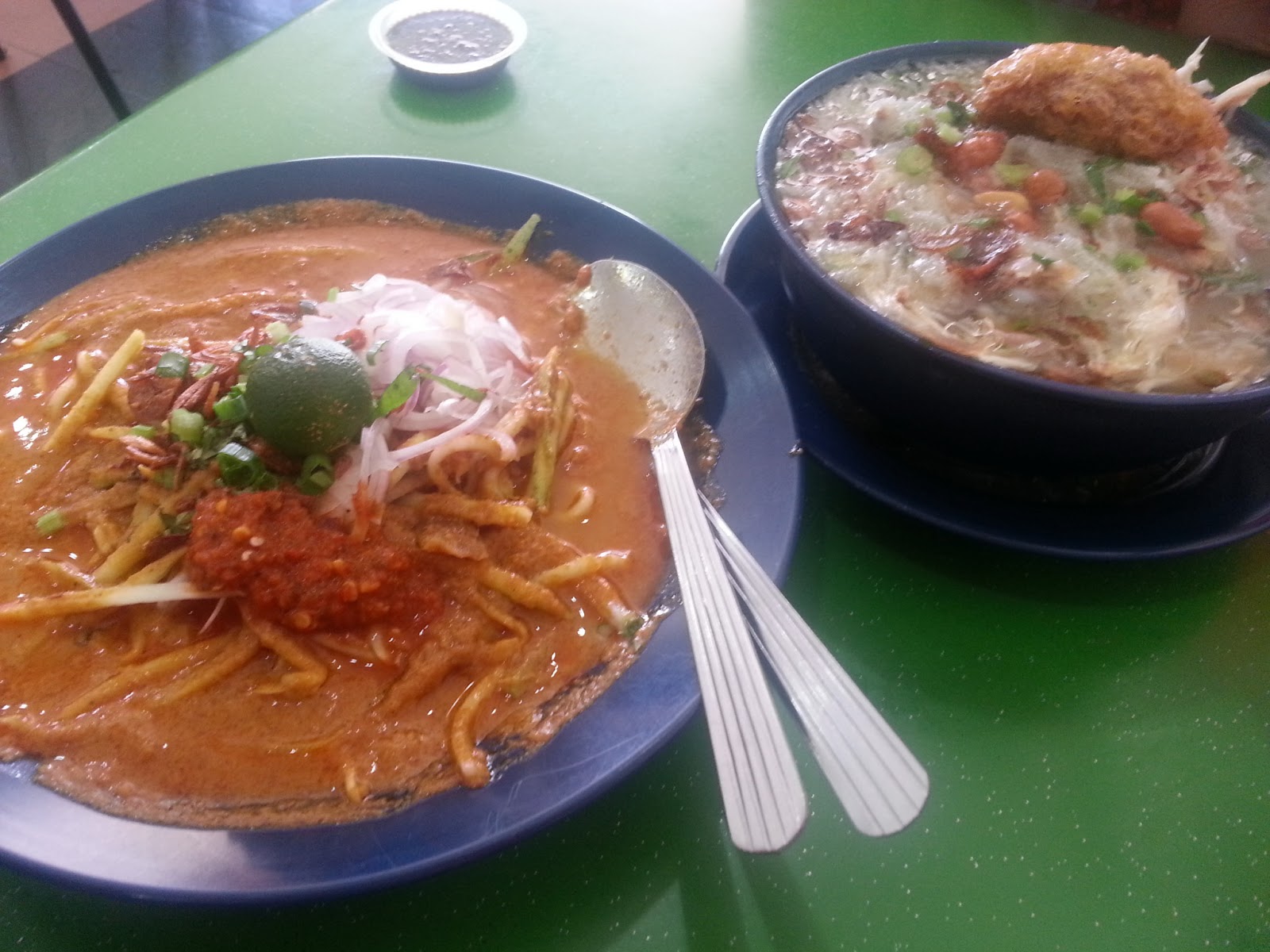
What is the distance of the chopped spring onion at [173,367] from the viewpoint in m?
1.47

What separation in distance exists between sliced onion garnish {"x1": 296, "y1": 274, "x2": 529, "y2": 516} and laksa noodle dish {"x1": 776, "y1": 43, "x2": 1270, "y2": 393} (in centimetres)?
64

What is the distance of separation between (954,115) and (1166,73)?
1.14ft

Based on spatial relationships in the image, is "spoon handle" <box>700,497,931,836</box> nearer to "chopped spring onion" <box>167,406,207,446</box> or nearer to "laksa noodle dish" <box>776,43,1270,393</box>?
"laksa noodle dish" <box>776,43,1270,393</box>

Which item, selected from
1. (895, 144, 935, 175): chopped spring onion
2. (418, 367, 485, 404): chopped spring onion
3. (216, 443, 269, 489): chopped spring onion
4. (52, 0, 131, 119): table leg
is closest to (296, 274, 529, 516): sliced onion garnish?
(418, 367, 485, 404): chopped spring onion

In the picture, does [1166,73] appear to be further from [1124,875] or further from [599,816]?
[599,816]

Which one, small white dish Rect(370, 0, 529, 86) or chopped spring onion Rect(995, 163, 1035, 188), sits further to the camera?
small white dish Rect(370, 0, 529, 86)

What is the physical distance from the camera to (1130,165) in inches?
57.6

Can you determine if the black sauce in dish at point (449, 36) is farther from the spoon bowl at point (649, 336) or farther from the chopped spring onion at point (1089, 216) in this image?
the chopped spring onion at point (1089, 216)

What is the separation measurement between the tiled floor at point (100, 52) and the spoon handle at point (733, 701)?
14.2 ft

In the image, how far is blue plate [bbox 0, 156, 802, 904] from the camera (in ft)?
3.14

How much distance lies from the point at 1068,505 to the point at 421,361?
Result: 117 cm

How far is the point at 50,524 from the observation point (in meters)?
1.40

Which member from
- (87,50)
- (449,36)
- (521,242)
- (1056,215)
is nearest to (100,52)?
(87,50)

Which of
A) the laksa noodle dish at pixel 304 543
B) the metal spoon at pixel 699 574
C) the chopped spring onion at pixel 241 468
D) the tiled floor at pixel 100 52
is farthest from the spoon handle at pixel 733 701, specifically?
the tiled floor at pixel 100 52
